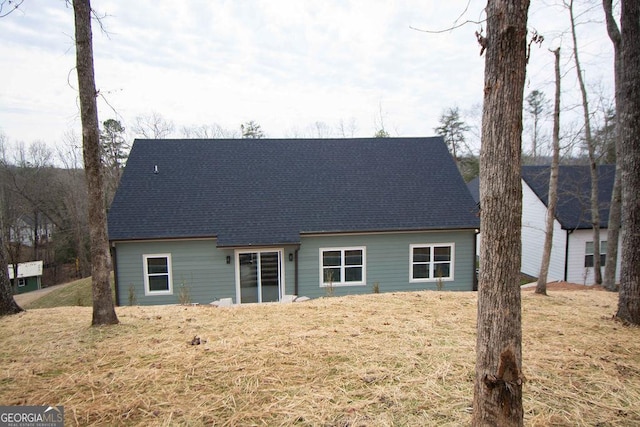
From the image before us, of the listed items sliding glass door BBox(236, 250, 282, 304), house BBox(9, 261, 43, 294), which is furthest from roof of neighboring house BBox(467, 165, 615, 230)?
house BBox(9, 261, 43, 294)

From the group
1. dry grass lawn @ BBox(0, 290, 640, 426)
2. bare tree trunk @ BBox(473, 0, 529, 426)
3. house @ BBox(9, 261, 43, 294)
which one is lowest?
house @ BBox(9, 261, 43, 294)

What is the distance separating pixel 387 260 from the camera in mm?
11000

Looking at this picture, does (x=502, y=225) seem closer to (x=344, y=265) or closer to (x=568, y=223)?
(x=344, y=265)

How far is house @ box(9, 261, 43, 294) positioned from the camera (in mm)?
24562

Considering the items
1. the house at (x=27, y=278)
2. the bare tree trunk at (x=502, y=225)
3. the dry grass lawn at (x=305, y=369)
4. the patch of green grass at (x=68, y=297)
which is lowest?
the house at (x=27, y=278)

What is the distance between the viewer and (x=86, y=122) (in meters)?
4.26

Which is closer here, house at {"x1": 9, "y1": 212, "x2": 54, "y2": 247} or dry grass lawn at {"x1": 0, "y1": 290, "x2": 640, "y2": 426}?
dry grass lawn at {"x1": 0, "y1": 290, "x2": 640, "y2": 426}

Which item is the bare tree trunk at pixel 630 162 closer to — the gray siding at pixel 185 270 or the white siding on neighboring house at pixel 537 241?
the gray siding at pixel 185 270

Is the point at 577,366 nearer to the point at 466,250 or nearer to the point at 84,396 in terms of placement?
the point at 84,396

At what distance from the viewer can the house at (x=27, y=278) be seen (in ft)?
80.6

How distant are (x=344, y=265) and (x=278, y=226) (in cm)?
254

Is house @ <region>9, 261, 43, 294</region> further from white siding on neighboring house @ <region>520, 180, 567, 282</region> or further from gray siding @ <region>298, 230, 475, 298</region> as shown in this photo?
white siding on neighboring house @ <region>520, 180, 567, 282</region>

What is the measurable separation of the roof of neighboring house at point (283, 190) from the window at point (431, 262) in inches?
30.1

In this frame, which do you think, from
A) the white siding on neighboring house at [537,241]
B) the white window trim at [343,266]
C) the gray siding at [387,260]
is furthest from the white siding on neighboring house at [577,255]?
the white window trim at [343,266]
